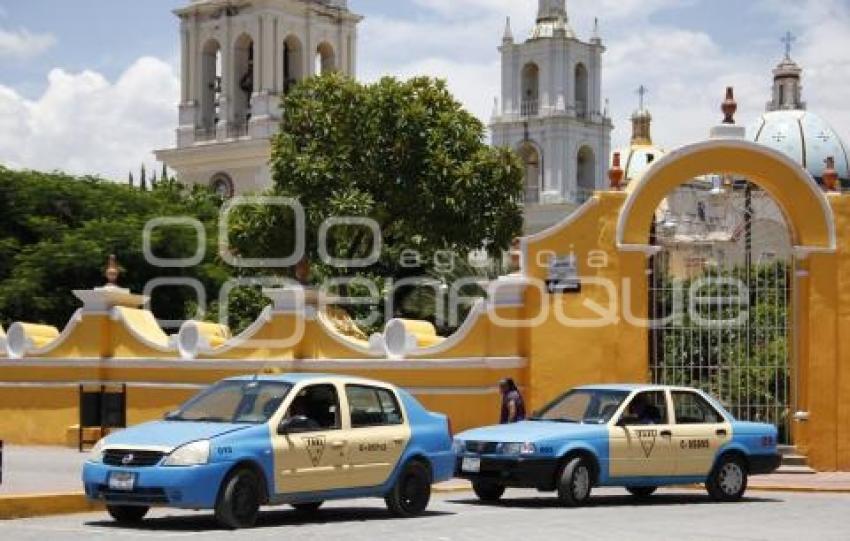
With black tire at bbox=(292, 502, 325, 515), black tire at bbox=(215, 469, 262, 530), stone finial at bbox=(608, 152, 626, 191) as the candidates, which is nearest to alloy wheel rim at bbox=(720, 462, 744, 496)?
black tire at bbox=(292, 502, 325, 515)

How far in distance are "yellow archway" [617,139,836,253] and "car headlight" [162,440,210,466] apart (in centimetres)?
1039

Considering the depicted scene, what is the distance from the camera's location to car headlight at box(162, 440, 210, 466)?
14.3 m

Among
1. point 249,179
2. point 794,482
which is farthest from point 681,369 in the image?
point 249,179

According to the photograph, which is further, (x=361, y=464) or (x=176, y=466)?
(x=361, y=464)

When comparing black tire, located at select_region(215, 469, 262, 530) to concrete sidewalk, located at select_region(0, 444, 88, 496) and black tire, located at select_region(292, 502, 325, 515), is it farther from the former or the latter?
concrete sidewalk, located at select_region(0, 444, 88, 496)

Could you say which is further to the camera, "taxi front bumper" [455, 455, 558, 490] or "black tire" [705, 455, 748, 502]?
"black tire" [705, 455, 748, 502]

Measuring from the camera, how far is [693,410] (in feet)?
62.2

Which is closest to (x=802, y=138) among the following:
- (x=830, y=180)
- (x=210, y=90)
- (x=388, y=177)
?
(x=210, y=90)

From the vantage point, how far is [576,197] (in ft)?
305

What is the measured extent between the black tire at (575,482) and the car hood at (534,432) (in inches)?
11.6

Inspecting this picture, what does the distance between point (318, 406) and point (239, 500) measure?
1.54m

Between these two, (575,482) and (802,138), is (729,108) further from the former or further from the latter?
(802,138)

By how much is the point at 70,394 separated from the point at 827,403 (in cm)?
1247

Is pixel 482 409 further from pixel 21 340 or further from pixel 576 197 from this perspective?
pixel 576 197
